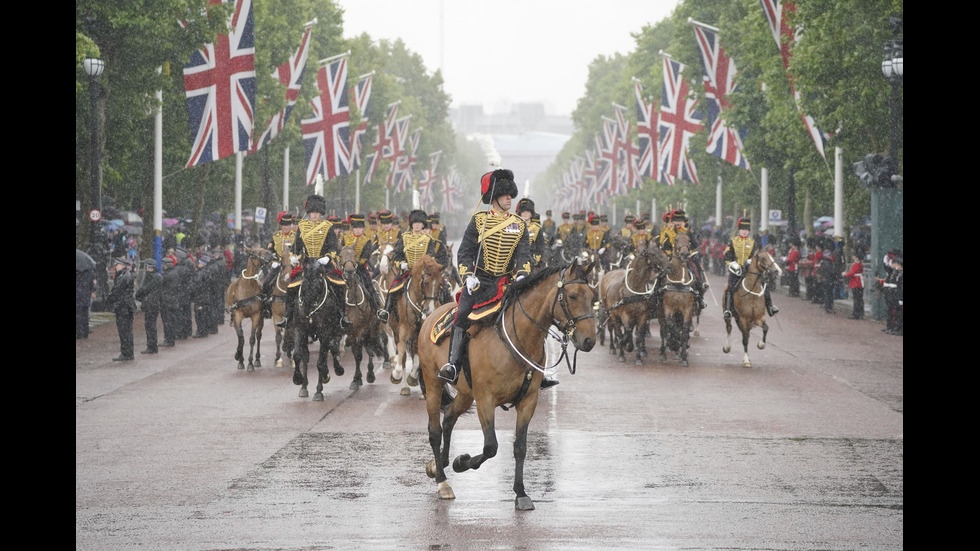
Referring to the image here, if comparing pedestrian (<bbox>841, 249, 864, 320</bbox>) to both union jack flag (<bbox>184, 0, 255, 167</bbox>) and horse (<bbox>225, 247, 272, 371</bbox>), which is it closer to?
union jack flag (<bbox>184, 0, 255, 167</bbox>)

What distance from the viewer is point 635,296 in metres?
22.2

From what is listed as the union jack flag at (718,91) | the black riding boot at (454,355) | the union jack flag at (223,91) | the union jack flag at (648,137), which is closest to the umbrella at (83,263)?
the union jack flag at (223,91)

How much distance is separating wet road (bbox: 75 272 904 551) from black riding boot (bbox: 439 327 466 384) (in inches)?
37.7

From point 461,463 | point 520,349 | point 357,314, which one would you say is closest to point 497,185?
point 520,349

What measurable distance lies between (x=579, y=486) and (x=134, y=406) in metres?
7.67

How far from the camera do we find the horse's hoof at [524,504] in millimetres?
10164

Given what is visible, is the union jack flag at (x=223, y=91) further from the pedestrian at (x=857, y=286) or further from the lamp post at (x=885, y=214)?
the lamp post at (x=885, y=214)

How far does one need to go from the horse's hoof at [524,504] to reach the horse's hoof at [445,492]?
681mm

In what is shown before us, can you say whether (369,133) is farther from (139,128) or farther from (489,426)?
(489,426)

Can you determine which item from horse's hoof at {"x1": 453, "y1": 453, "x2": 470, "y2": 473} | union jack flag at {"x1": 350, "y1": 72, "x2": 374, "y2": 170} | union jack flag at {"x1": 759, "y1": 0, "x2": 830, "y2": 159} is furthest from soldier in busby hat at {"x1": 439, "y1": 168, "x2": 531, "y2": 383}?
union jack flag at {"x1": 350, "y1": 72, "x2": 374, "y2": 170}

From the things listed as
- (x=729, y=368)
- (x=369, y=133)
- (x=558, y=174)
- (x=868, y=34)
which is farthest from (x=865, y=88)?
(x=558, y=174)

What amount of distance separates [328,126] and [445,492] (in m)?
37.4

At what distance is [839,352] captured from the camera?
25078 mm

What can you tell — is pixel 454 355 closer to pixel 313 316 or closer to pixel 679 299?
pixel 313 316
